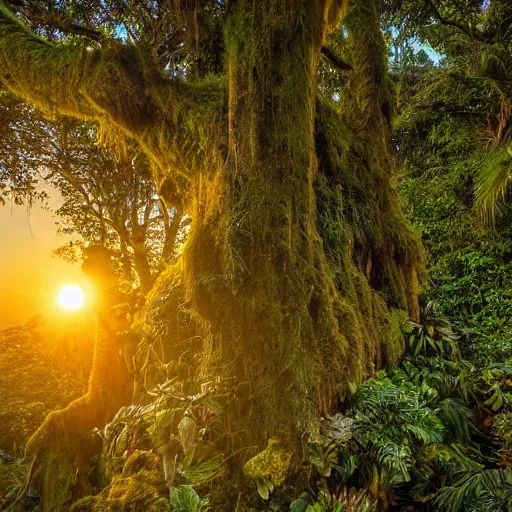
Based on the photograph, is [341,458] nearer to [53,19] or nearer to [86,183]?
[53,19]

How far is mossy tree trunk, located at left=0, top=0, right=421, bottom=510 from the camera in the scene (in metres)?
3.45

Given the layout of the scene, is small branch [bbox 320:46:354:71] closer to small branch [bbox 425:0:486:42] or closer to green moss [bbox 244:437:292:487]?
small branch [bbox 425:0:486:42]

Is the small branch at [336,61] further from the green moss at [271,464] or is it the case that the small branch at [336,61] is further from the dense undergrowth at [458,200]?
the green moss at [271,464]

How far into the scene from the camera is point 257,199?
3.63 m

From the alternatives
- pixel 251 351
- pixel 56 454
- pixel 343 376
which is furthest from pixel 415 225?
pixel 56 454

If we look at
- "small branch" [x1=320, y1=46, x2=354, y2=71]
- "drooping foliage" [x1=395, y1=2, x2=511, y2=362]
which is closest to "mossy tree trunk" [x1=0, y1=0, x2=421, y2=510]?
"small branch" [x1=320, y1=46, x2=354, y2=71]

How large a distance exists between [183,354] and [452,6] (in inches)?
420

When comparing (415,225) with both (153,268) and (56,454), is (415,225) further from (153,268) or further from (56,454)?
(56,454)

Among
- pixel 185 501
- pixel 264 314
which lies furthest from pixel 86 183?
pixel 185 501

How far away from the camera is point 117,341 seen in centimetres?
484

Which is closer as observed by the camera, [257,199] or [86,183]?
[257,199]

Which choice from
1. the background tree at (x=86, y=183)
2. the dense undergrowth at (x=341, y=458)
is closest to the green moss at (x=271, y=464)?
the dense undergrowth at (x=341, y=458)

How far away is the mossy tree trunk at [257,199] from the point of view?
11.3ft

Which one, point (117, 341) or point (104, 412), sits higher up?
point (117, 341)
